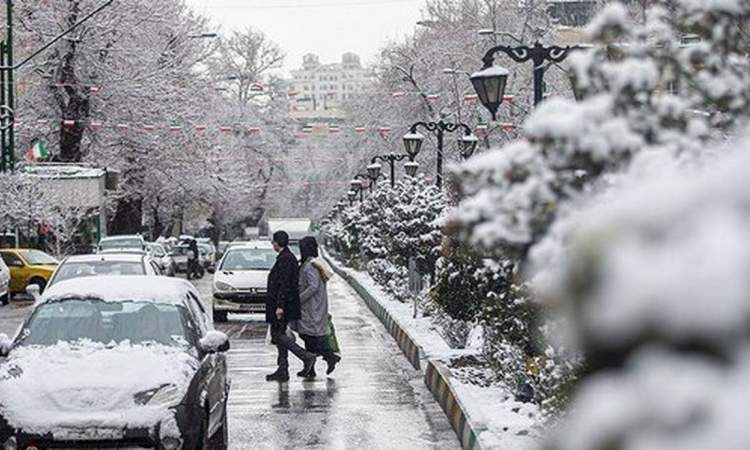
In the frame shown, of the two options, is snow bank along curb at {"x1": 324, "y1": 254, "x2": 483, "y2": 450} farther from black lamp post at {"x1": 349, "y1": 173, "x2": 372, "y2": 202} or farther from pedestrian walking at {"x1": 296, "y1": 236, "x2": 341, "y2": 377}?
black lamp post at {"x1": 349, "y1": 173, "x2": 372, "y2": 202}

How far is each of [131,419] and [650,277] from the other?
7.98m

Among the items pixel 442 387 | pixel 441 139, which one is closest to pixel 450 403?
pixel 442 387

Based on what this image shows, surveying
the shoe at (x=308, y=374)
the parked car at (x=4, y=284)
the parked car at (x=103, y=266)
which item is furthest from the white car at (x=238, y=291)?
the shoe at (x=308, y=374)

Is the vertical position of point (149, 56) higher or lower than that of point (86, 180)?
higher

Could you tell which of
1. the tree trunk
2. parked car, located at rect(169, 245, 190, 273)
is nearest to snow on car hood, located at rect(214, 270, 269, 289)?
parked car, located at rect(169, 245, 190, 273)

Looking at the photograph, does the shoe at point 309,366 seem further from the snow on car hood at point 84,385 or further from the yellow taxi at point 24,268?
the yellow taxi at point 24,268

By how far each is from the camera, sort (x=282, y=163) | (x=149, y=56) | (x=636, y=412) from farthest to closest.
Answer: (x=282, y=163)
(x=149, y=56)
(x=636, y=412)

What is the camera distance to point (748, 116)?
3.35m

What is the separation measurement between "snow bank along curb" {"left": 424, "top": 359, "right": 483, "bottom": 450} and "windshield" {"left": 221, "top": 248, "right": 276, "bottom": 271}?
13.6 metres

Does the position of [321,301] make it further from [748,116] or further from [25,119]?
[25,119]

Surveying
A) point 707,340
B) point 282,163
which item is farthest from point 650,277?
point 282,163

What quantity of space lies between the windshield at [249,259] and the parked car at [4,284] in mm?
6994

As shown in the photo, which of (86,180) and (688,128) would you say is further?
(86,180)

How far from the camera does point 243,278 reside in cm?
2923
